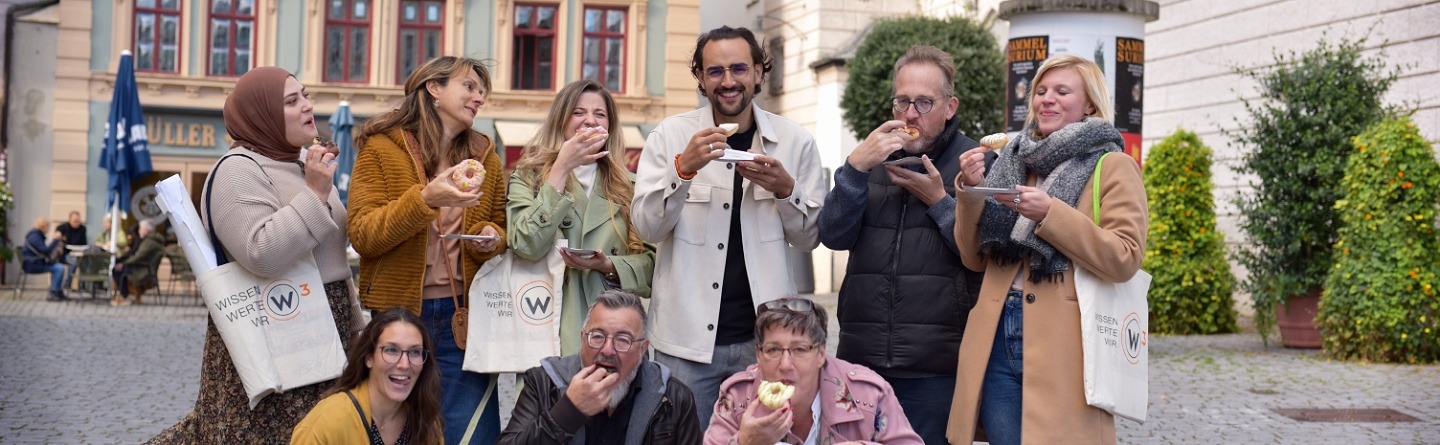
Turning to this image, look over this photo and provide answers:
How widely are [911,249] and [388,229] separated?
1577 mm

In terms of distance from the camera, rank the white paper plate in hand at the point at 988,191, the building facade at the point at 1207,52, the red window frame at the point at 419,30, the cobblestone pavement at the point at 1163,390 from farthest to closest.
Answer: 1. the red window frame at the point at 419,30
2. the building facade at the point at 1207,52
3. the cobblestone pavement at the point at 1163,390
4. the white paper plate in hand at the point at 988,191

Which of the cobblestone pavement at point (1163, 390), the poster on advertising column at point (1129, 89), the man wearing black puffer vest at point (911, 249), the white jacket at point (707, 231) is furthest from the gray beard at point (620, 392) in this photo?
the poster on advertising column at point (1129, 89)

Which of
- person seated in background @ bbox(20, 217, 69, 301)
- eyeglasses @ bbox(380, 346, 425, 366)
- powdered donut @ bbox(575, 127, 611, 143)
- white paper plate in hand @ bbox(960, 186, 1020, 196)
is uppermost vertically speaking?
powdered donut @ bbox(575, 127, 611, 143)

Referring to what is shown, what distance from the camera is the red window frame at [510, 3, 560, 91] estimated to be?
26.3 m

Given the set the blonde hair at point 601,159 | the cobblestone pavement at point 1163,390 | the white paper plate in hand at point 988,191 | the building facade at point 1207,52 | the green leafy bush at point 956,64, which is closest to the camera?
the white paper plate in hand at point 988,191

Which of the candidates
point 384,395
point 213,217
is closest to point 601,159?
point 384,395

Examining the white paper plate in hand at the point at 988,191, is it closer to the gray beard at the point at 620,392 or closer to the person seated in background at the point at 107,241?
the gray beard at the point at 620,392

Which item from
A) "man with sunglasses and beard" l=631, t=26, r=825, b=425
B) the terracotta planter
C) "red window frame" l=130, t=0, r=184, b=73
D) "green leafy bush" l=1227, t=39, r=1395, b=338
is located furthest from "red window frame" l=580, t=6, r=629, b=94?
"man with sunglasses and beard" l=631, t=26, r=825, b=425

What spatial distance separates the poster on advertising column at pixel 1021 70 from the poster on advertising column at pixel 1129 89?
0.57 meters

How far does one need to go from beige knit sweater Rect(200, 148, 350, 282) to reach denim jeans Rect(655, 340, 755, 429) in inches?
45.2

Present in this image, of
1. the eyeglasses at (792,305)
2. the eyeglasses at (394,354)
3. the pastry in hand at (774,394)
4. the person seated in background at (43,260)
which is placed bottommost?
the person seated in background at (43,260)

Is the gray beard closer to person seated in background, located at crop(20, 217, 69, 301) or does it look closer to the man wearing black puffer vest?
the man wearing black puffer vest

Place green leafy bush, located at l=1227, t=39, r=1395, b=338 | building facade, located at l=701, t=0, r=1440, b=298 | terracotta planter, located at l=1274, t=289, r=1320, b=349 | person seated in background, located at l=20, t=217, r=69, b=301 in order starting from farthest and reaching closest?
person seated in background, located at l=20, t=217, r=69, b=301 → building facade, located at l=701, t=0, r=1440, b=298 → terracotta planter, located at l=1274, t=289, r=1320, b=349 → green leafy bush, located at l=1227, t=39, r=1395, b=338

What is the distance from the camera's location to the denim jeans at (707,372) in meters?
4.40
